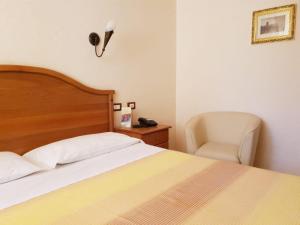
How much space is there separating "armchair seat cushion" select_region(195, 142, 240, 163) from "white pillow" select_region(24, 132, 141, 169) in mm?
902

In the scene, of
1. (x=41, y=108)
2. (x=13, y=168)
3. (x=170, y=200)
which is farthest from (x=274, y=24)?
(x=13, y=168)

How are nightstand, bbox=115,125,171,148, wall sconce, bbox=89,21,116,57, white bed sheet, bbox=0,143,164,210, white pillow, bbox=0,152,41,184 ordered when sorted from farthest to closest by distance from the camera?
1. nightstand, bbox=115,125,171,148
2. wall sconce, bbox=89,21,116,57
3. white pillow, bbox=0,152,41,184
4. white bed sheet, bbox=0,143,164,210

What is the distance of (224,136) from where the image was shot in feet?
8.87

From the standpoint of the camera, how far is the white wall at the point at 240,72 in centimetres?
248

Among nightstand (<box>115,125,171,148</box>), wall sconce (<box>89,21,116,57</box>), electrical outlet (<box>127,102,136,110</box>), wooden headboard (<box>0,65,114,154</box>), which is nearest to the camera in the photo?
wooden headboard (<box>0,65,114,154</box>)

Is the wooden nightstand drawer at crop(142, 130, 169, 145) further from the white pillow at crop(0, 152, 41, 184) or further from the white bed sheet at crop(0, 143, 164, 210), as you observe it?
the white pillow at crop(0, 152, 41, 184)

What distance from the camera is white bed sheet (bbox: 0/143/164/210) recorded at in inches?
44.4

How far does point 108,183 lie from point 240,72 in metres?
2.12

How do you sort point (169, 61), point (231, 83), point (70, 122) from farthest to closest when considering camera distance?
point (169, 61) < point (231, 83) < point (70, 122)

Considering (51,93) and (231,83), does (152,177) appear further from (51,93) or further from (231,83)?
(231,83)

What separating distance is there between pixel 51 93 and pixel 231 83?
78.7 inches

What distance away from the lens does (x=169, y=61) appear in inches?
124

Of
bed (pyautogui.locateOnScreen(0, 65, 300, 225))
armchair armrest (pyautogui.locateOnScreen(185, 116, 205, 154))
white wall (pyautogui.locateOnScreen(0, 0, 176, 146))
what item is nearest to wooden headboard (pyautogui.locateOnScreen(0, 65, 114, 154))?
bed (pyautogui.locateOnScreen(0, 65, 300, 225))

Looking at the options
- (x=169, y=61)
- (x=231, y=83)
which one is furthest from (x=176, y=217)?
(x=169, y=61)
